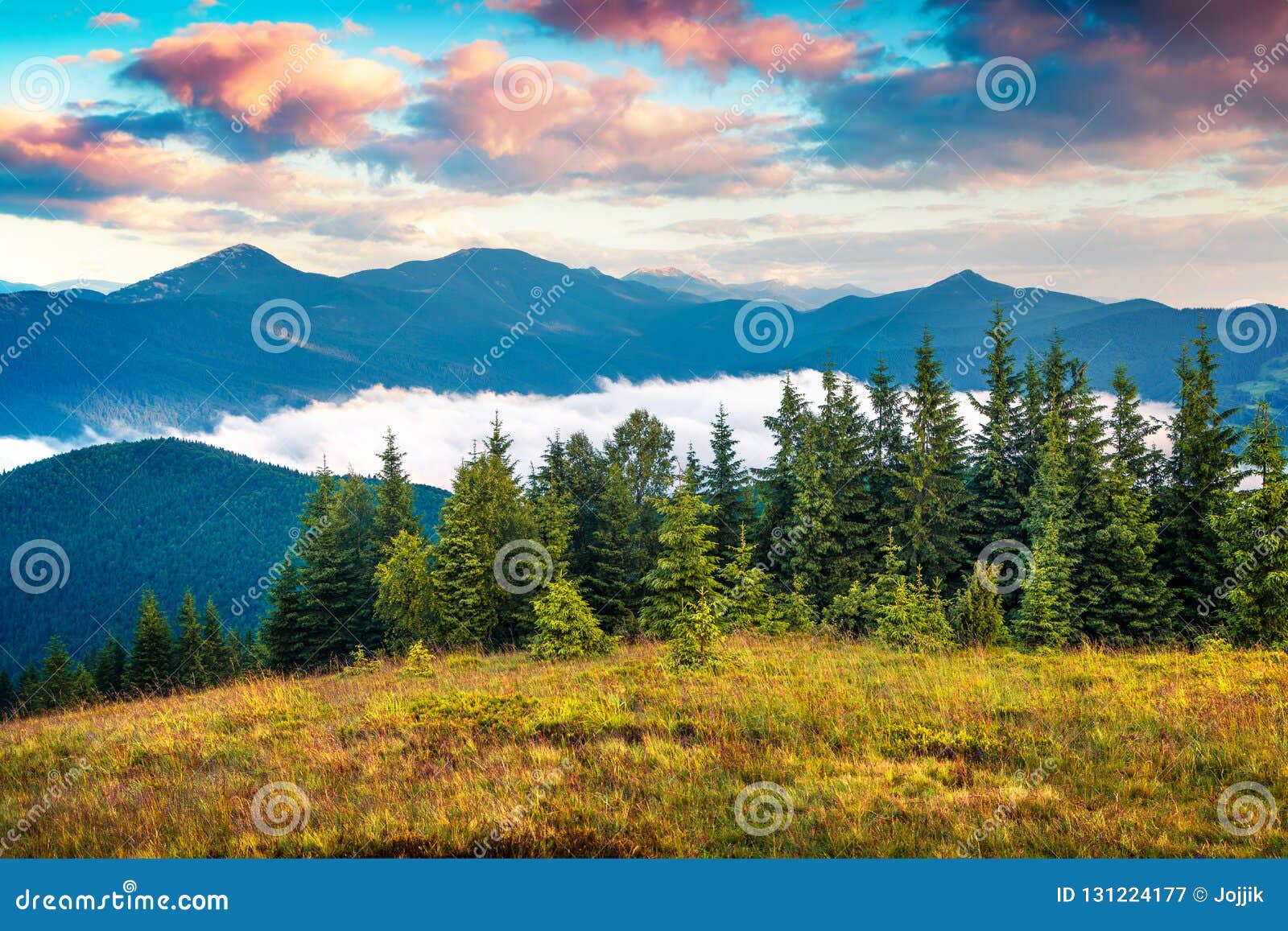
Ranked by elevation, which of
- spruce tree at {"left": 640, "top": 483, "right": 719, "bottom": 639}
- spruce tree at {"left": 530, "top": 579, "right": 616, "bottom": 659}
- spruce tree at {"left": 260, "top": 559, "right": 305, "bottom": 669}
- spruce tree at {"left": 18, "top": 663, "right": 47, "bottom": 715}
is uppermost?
spruce tree at {"left": 640, "top": 483, "right": 719, "bottom": 639}

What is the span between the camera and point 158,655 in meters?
57.8

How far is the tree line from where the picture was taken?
3562 centimetres

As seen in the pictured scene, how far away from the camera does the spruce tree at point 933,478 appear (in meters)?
41.9

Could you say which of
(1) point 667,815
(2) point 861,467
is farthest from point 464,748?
(2) point 861,467

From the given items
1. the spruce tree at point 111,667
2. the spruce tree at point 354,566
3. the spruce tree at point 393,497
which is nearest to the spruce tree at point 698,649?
the spruce tree at point 354,566

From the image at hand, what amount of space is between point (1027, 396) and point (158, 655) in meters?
68.6

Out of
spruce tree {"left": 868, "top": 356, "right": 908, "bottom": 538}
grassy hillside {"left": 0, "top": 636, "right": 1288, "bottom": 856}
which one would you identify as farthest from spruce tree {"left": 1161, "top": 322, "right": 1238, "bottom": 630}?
grassy hillside {"left": 0, "top": 636, "right": 1288, "bottom": 856}

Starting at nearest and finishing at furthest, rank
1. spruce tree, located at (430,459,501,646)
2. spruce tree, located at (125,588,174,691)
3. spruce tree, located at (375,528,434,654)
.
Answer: spruce tree, located at (430,459,501,646) → spruce tree, located at (375,528,434,654) → spruce tree, located at (125,588,174,691)

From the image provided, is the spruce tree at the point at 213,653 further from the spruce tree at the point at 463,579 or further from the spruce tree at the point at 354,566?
the spruce tree at the point at 463,579

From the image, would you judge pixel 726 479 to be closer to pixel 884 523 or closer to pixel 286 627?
pixel 884 523

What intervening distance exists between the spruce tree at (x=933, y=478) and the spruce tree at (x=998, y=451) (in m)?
1.29

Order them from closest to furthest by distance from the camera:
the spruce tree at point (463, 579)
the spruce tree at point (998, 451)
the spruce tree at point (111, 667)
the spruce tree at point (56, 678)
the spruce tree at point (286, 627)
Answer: the spruce tree at point (463, 579), the spruce tree at point (998, 451), the spruce tree at point (286, 627), the spruce tree at point (56, 678), the spruce tree at point (111, 667)

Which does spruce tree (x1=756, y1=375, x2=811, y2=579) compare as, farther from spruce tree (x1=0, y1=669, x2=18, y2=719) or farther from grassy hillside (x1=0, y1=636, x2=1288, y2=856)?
spruce tree (x1=0, y1=669, x2=18, y2=719)

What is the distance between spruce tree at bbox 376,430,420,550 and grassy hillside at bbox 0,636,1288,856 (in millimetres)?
42790
